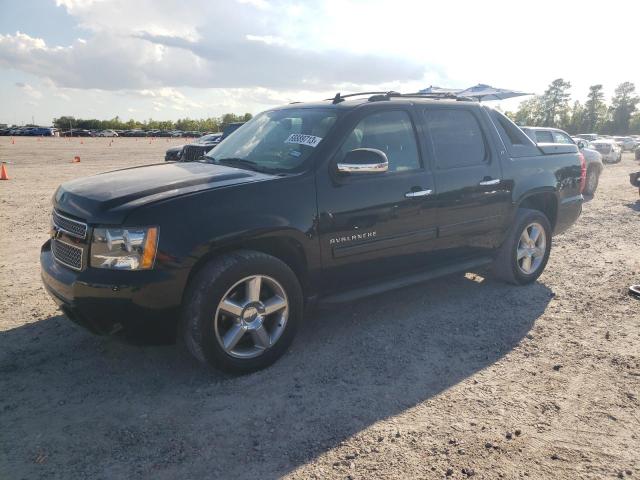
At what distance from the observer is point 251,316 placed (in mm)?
3387

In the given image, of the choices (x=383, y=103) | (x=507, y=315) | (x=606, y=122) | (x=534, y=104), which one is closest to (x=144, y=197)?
(x=383, y=103)

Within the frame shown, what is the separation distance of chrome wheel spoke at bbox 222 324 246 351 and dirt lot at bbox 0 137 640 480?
26 cm

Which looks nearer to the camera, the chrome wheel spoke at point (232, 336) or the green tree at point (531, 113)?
the chrome wheel spoke at point (232, 336)

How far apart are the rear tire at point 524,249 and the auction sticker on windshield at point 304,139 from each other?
2415 mm

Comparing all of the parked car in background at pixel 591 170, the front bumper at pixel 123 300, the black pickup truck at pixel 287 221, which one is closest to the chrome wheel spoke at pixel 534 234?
the black pickup truck at pixel 287 221

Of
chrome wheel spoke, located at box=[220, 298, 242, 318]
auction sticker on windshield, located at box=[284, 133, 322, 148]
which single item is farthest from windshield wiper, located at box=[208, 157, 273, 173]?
chrome wheel spoke, located at box=[220, 298, 242, 318]

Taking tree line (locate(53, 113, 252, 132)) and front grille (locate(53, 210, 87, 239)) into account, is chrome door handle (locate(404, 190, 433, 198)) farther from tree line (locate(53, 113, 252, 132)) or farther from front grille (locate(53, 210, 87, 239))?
tree line (locate(53, 113, 252, 132))

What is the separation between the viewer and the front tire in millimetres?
3148

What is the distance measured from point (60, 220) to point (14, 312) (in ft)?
5.04

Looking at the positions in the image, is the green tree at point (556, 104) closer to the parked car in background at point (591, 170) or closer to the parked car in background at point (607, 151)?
the parked car in background at point (607, 151)

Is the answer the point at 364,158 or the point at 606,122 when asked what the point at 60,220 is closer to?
the point at 364,158

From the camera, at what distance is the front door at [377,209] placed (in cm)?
369

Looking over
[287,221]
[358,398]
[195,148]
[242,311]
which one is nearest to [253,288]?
[242,311]

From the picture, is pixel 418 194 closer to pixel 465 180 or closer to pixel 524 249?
pixel 465 180
